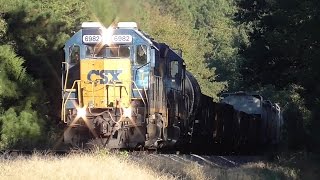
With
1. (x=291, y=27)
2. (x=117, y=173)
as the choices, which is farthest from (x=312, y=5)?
(x=117, y=173)

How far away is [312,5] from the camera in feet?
63.2

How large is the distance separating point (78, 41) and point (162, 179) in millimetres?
6931

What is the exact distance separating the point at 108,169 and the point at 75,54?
21.7 feet

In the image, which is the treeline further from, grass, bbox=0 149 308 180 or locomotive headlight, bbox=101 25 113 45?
grass, bbox=0 149 308 180

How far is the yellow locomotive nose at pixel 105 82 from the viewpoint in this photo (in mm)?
16641

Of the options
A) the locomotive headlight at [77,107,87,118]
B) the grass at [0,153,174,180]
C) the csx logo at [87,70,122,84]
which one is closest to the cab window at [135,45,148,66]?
the csx logo at [87,70,122,84]

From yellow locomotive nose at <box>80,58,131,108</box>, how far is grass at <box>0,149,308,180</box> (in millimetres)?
2248

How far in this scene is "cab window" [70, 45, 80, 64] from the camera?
1734cm

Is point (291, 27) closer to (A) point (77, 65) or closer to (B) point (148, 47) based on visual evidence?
(B) point (148, 47)

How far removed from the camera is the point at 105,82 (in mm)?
16812

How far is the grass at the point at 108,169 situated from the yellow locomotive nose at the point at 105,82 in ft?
7.38

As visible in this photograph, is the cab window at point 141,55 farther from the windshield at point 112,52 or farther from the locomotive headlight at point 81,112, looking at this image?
the locomotive headlight at point 81,112

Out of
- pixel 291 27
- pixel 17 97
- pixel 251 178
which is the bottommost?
pixel 251 178

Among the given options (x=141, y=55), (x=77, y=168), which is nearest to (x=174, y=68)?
(x=141, y=55)
